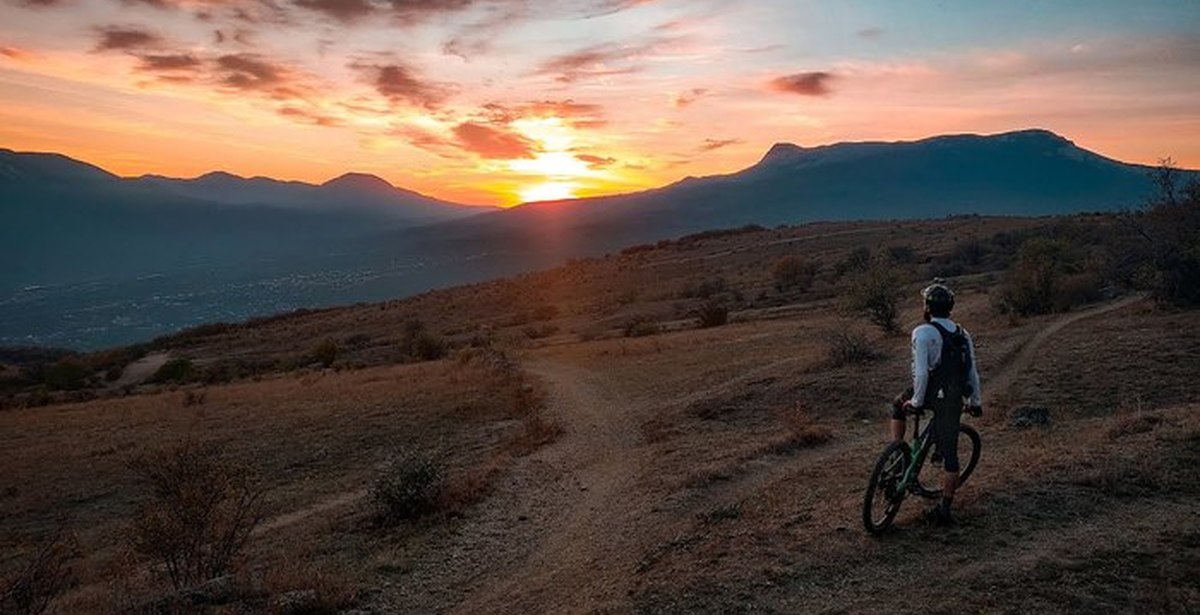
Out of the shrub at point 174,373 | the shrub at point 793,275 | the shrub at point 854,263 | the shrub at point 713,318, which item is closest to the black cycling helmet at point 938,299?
the shrub at point 713,318

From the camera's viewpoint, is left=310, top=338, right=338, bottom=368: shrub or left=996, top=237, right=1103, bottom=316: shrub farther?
left=310, top=338, right=338, bottom=368: shrub

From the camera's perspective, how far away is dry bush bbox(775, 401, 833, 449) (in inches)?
546

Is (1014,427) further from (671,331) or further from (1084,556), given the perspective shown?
(671,331)

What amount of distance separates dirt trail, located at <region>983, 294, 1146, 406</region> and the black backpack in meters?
8.02

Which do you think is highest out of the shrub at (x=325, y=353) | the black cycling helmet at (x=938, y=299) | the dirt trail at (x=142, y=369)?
the black cycling helmet at (x=938, y=299)

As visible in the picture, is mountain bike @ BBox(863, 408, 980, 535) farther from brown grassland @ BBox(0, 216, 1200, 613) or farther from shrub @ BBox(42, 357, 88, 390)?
shrub @ BBox(42, 357, 88, 390)

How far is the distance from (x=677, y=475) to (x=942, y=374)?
231 inches

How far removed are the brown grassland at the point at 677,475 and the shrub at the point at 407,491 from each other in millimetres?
283

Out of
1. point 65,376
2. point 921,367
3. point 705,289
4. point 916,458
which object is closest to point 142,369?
point 65,376

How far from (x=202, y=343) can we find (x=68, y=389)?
1988 cm

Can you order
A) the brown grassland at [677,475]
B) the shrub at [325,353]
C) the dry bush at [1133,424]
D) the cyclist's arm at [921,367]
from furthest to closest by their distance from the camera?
the shrub at [325,353] → the dry bush at [1133,424] → the cyclist's arm at [921,367] → the brown grassland at [677,475]

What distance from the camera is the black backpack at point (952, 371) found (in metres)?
8.09

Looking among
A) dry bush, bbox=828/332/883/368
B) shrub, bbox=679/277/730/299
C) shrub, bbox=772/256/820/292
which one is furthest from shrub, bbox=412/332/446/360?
dry bush, bbox=828/332/883/368

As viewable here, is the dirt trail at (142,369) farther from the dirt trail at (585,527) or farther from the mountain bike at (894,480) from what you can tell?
the mountain bike at (894,480)
